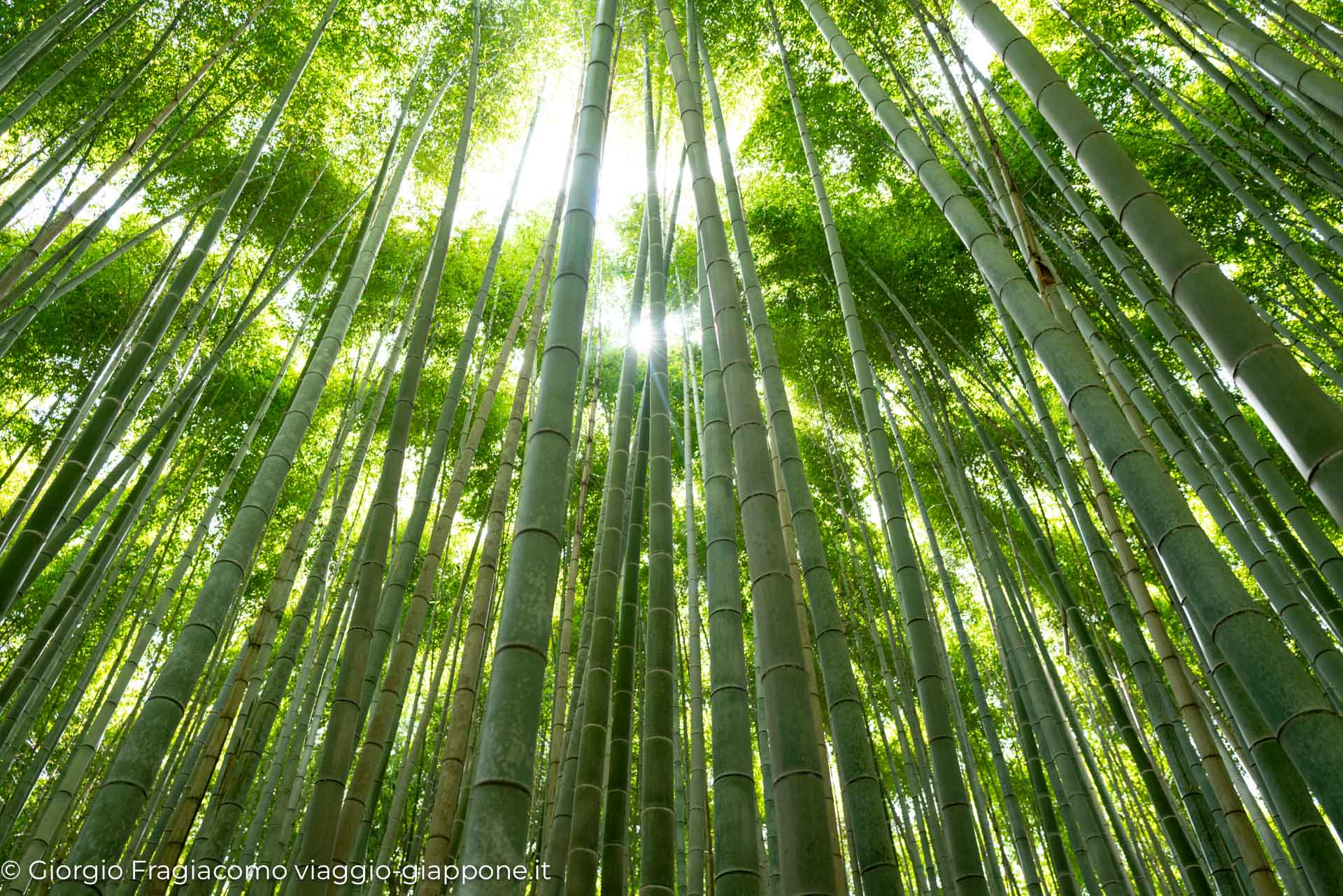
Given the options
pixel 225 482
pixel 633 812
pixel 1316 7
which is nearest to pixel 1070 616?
pixel 633 812

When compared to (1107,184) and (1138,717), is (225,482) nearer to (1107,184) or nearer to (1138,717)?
(1107,184)

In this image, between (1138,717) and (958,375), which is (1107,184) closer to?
(1138,717)

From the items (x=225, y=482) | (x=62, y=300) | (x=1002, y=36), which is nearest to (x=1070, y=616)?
(x=1002, y=36)

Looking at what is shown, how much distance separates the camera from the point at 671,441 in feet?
11.9

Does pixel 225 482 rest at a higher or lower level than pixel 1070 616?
higher

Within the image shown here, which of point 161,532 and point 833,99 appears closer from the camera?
point 161,532

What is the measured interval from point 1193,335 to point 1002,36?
3.37 meters

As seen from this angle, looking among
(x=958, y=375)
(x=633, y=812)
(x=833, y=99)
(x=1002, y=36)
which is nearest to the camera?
(x=1002, y=36)

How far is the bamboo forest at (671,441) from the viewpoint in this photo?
1.43 m

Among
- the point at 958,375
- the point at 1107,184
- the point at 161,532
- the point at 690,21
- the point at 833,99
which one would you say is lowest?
the point at 1107,184

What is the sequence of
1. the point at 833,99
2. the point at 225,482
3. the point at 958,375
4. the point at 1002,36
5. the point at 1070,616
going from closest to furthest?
1. the point at 1002,36
2. the point at 1070,616
3. the point at 225,482
4. the point at 833,99
5. the point at 958,375

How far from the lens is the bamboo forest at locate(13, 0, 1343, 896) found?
1429 mm

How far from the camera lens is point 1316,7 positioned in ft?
16.9

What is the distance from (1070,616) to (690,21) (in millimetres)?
2985
